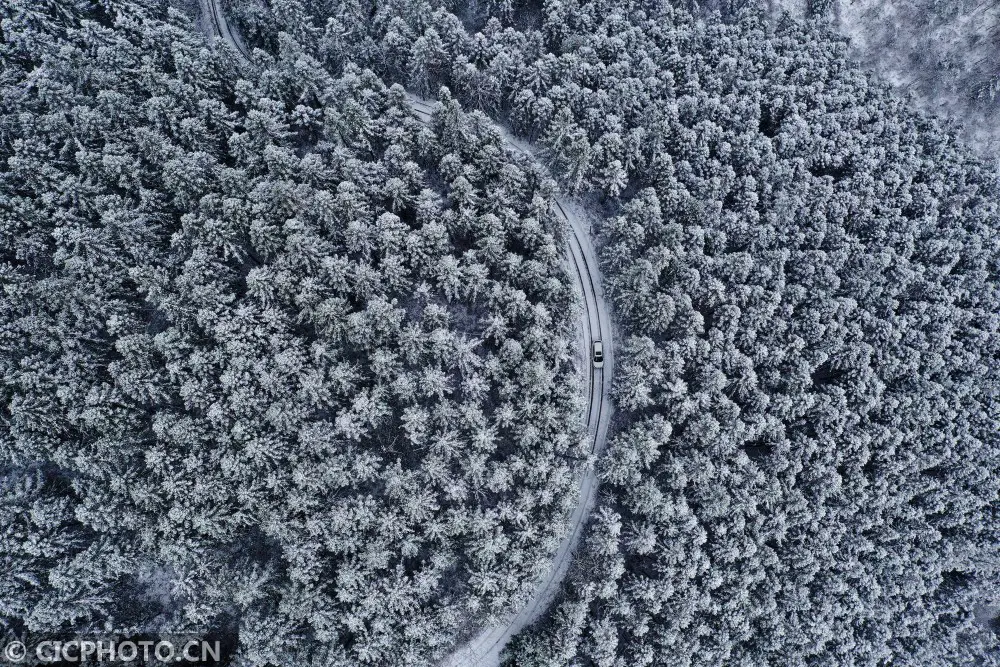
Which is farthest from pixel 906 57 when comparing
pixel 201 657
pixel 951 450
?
pixel 201 657

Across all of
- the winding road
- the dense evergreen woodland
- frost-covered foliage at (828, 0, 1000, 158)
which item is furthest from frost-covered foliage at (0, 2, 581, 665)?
frost-covered foliage at (828, 0, 1000, 158)

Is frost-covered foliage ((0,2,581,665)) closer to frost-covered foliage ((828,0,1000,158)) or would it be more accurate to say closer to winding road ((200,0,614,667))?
winding road ((200,0,614,667))

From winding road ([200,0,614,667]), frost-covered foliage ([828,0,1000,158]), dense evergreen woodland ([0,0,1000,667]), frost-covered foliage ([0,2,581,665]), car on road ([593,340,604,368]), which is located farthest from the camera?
frost-covered foliage ([828,0,1000,158])

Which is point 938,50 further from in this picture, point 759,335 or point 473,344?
point 473,344

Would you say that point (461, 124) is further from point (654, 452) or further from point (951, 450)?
point (951, 450)

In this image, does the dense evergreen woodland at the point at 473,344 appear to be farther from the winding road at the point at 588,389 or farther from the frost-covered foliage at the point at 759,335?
the winding road at the point at 588,389
